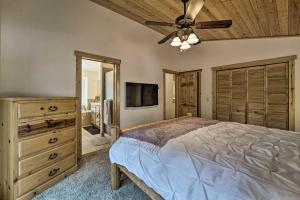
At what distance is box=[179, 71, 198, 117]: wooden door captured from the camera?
4852 mm

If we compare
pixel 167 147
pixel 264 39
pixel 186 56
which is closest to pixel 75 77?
pixel 167 147

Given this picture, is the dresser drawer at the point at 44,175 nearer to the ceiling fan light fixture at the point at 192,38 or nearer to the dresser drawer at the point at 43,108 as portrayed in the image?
the dresser drawer at the point at 43,108

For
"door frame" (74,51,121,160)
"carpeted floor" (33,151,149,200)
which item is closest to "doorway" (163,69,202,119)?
"door frame" (74,51,121,160)

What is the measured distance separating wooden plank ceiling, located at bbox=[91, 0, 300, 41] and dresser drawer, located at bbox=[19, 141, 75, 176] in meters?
2.84

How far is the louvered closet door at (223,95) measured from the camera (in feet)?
13.7

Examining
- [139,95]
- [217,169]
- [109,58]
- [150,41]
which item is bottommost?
[217,169]

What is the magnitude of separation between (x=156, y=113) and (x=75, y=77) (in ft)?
8.34

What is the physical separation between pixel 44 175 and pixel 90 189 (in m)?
0.63

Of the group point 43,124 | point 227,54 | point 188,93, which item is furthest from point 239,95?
point 43,124

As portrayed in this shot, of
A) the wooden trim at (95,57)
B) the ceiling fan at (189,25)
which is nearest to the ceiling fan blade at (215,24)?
the ceiling fan at (189,25)

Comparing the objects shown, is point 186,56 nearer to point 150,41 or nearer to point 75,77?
point 150,41

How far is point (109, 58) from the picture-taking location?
3.53 metres

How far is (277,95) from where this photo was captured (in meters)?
3.43

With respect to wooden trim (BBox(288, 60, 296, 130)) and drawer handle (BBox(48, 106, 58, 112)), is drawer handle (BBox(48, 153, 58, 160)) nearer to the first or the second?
drawer handle (BBox(48, 106, 58, 112))
